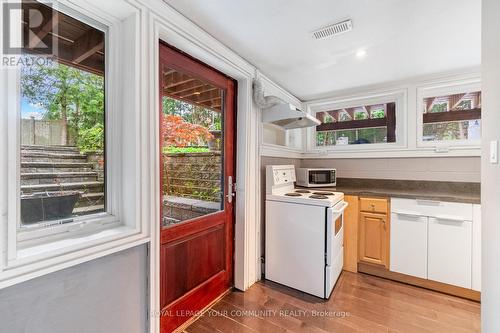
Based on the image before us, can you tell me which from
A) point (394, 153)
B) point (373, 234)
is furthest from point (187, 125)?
point (394, 153)

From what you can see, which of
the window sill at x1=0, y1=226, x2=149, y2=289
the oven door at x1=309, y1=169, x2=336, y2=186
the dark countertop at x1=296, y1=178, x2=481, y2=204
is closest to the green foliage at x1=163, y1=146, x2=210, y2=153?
the window sill at x1=0, y1=226, x2=149, y2=289

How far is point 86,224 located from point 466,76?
362 centimetres

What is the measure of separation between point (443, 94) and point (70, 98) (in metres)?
3.50

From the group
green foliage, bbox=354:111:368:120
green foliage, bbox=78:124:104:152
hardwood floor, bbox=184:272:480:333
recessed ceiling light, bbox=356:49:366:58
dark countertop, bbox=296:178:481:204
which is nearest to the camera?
green foliage, bbox=78:124:104:152

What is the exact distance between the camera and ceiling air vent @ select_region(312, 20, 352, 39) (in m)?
1.58

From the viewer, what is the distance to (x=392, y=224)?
2389mm

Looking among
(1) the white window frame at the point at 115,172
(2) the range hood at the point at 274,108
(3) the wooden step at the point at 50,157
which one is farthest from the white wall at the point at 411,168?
(3) the wooden step at the point at 50,157

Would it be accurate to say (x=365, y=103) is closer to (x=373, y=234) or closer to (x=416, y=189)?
(x=416, y=189)

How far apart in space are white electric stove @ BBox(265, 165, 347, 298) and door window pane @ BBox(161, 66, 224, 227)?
0.62 meters

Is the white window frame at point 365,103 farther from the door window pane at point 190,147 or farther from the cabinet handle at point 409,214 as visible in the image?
the door window pane at point 190,147

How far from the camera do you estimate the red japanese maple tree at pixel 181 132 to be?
1.64m

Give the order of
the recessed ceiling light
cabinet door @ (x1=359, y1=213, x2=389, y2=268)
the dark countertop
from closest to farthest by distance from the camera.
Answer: the recessed ceiling light
the dark countertop
cabinet door @ (x1=359, y1=213, x2=389, y2=268)

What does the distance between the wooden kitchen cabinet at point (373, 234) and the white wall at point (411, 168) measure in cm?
66

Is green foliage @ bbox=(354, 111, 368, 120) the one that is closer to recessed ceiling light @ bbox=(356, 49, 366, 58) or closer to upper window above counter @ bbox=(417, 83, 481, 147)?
upper window above counter @ bbox=(417, 83, 481, 147)
